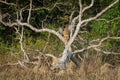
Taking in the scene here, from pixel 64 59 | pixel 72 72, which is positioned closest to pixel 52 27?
pixel 64 59

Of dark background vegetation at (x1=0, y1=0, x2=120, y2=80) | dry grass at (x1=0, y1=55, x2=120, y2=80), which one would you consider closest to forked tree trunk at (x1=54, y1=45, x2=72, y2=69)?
dry grass at (x1=0, y1=55, x2=120, y2=80)

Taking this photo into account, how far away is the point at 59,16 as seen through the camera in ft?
35.1

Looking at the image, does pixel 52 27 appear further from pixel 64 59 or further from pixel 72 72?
pixel 72 72

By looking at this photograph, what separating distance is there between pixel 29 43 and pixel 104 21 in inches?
77.9

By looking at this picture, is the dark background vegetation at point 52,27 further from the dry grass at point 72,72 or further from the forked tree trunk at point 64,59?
the forked tree trunk at point 64,59

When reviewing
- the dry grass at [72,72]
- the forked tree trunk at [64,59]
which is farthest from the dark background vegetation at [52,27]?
the forked tree trunk at [64,59]

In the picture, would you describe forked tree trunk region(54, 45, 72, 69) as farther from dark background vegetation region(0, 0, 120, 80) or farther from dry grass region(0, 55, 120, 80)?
dark background vegetation region(0, 0, 120, 80)

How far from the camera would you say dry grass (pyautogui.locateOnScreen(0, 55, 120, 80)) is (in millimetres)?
7484

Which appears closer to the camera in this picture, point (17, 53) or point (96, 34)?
point (17, 53)

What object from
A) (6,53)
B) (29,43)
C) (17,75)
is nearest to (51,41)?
(29,43)

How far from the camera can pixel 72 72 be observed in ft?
26.3

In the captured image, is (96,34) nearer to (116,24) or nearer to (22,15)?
(116,24)

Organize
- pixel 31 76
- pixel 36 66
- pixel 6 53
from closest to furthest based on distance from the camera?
pixel 31 76, pixel 36 66, pixel 6 53

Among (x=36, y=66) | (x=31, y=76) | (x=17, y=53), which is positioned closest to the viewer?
(x=31, y=76)
